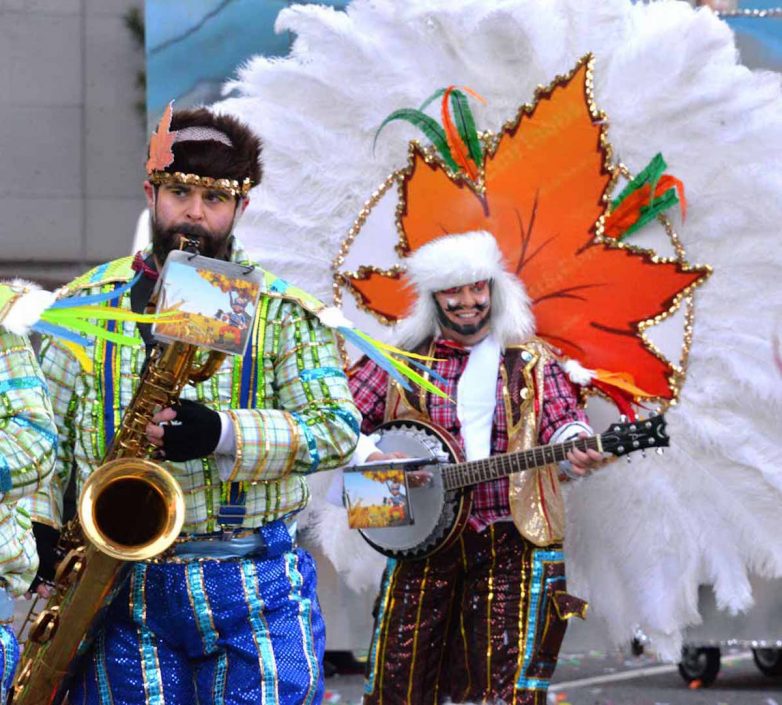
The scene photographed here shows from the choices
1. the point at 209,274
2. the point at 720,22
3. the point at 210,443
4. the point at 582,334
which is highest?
the point at 720,22

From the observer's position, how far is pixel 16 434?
3.31 m

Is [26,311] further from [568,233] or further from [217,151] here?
[568,233]

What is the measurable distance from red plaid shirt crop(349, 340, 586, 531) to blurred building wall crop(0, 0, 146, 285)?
3085 mm

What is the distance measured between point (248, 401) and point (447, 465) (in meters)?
1.76

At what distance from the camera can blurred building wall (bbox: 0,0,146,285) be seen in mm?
8688

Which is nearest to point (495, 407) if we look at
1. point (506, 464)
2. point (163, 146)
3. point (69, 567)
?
point (506, 464)

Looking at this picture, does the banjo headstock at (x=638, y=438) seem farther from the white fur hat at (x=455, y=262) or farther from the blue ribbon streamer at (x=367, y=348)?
the blue ribbon streamer at (x=367, y=348)

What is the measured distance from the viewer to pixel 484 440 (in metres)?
5.80

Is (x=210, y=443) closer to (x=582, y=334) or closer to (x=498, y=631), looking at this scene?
(x=498, y=631)

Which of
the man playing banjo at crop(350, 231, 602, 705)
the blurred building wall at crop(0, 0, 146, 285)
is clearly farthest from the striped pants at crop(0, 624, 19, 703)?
the blurred building wall at crop(0, 0, 146, 285)

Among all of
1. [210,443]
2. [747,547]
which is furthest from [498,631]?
[210,443]

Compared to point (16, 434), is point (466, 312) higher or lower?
higher

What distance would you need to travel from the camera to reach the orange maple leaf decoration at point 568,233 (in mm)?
6574

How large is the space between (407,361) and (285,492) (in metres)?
1.56
